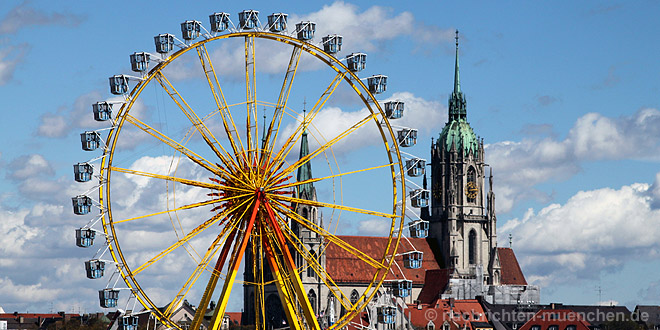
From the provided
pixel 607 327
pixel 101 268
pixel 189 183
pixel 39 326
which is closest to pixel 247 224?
pixel 189 183

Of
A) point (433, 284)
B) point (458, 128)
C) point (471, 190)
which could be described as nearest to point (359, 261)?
point (433, 284)

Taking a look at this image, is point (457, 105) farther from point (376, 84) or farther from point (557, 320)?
point (376, 84)

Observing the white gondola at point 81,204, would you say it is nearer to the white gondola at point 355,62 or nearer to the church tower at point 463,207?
the white gondola at point 355,62

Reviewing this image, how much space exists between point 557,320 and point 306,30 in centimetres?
6707

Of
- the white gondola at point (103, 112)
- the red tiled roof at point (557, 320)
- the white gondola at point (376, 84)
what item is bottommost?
the red tiled roof at point (557, 320)

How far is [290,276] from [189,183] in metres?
5.61

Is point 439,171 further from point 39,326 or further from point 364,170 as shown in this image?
point 364,170

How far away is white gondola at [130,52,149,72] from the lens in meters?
57.3

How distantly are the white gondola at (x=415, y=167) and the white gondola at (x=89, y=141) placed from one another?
45.5 feet

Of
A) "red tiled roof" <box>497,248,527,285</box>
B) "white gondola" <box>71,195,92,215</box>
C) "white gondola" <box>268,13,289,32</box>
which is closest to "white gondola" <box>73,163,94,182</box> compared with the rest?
"white gondola" <box>71,195,92,215</box>

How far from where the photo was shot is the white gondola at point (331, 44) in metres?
60.2

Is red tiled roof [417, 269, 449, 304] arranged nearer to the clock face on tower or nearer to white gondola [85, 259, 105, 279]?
the clock face on tower

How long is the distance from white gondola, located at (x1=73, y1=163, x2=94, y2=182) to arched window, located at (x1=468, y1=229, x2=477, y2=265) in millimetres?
114357


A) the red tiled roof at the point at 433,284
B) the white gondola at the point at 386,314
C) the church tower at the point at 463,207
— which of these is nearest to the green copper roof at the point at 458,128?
the church tower at the point at 463,207
